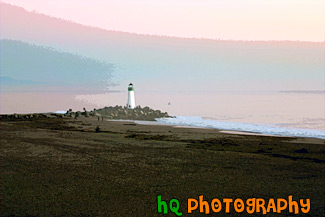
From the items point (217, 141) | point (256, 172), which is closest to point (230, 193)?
point (256, 172)

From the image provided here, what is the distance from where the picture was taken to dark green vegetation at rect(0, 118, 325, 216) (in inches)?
354

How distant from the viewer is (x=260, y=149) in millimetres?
Answer: 16875

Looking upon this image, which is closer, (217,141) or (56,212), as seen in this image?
(56,212)

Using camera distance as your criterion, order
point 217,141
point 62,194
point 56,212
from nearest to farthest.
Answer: point 56,212, point 62,194, point 217,141

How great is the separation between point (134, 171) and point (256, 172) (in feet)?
12.8

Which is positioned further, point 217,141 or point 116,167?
point 217,141

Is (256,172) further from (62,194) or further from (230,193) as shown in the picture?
(62,194)

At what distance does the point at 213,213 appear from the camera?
8.34 metres

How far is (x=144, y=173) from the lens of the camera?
39.7 ft

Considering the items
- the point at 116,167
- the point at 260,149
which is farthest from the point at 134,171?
the point at 260,149

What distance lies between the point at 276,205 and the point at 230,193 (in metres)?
1.29

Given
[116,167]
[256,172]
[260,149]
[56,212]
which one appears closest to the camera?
[56,212]

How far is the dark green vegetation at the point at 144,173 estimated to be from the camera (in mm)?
9000

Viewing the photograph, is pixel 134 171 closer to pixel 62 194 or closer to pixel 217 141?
pixel 62 194
